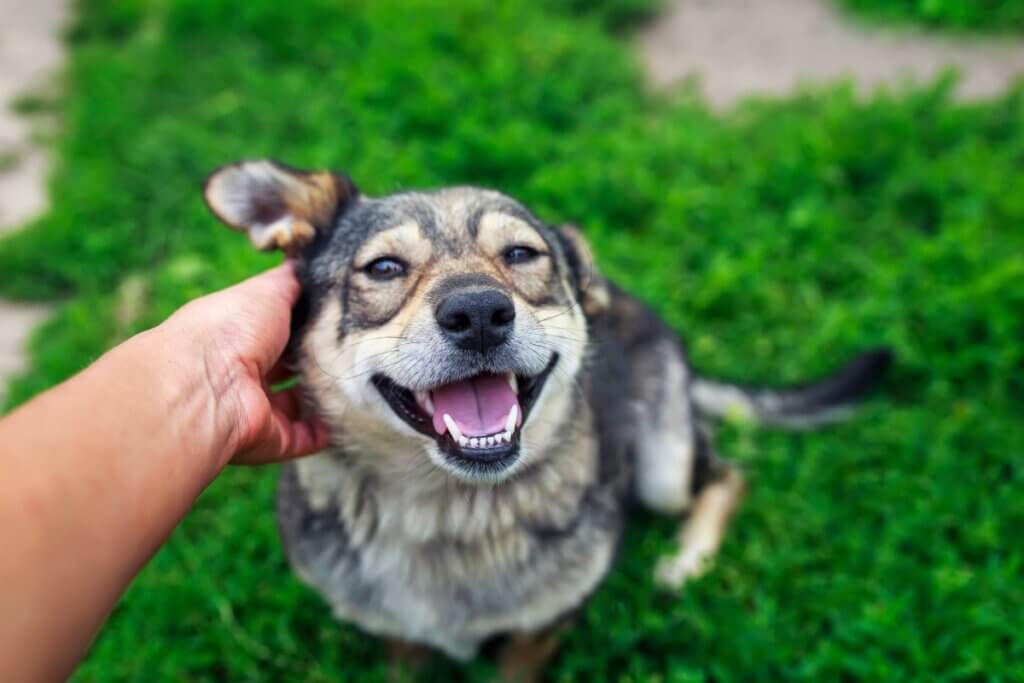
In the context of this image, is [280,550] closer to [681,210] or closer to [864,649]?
[864,649]

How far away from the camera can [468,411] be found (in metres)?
2.38

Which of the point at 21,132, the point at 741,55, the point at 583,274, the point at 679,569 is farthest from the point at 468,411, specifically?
the point at 21,132

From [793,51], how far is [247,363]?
5934 millimetres

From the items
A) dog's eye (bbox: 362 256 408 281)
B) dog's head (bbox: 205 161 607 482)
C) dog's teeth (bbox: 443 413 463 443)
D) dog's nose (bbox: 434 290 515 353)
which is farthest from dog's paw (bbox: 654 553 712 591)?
dog's eye (bbox: 362 256 408 281)

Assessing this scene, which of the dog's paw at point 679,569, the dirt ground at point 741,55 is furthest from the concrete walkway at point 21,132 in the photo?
the dog's paw at point 679,569

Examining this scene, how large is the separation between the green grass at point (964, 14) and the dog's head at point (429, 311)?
539cm

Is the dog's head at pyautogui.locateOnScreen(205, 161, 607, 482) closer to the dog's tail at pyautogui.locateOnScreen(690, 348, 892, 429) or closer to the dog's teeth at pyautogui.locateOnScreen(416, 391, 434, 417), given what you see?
the dog's teeth at pyautogui.locateOnScreen(416, 391, 434, 417)

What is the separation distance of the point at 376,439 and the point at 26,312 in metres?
3.47

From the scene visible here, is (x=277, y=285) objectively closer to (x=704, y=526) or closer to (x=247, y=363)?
(x=247, y=363)

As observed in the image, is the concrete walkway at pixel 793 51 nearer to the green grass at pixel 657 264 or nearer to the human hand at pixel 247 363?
the green grass at pixel 657 264

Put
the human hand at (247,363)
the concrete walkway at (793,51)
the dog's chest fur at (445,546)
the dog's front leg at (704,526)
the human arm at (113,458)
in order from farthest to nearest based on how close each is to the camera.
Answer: the concrete walkway at (793,51) → the dog's front leg at (704,526) → the dog's chest fur at (445,546) → the human hand at (247,363) → the human arm at (113,458)

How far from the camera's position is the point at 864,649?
10.2 ft

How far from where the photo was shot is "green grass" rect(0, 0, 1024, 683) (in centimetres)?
322

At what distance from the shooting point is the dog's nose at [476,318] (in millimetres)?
2199
